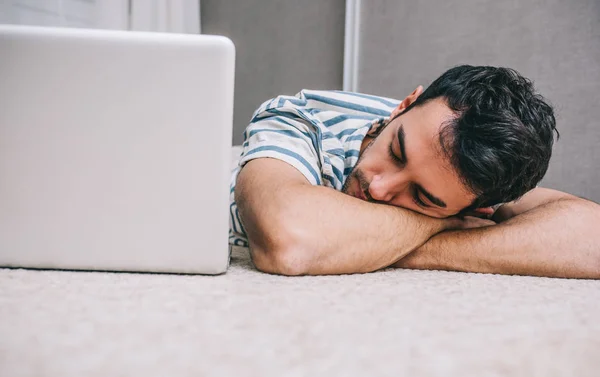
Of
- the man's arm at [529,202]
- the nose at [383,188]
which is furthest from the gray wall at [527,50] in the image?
the nose at [383,188]

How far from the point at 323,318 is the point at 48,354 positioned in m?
0.20

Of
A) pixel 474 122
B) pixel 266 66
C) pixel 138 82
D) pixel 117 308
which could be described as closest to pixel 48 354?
pixel 117 308

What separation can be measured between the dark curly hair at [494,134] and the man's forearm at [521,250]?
8 cm

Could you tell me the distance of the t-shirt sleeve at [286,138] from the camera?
0.79 meters

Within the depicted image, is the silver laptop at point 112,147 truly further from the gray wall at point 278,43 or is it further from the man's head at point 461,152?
the gray wall at point 278,43

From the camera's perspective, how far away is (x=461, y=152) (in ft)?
2.52

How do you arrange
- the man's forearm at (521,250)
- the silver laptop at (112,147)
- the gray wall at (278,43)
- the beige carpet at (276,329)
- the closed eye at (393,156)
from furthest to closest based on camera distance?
1. the gray wall at (278,43)
2. the closed eye at (393,156)
3. the man's forearm at (521,250)
4. the silver laptop at (112,147)
5. the beige carpet at (276,329)

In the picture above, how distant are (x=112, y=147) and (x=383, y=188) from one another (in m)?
0.46

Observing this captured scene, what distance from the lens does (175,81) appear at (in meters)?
0.49

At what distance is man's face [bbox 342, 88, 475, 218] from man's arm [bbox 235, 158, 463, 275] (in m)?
0.05

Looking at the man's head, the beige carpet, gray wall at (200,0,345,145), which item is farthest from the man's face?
gray wall at (200,0,345,145)

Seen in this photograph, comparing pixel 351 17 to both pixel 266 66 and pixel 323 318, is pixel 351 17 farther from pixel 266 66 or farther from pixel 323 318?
pixel 323 318

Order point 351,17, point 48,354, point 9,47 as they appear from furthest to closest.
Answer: point 351,17, point 9,47, point 48,354

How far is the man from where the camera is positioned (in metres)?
0.67
